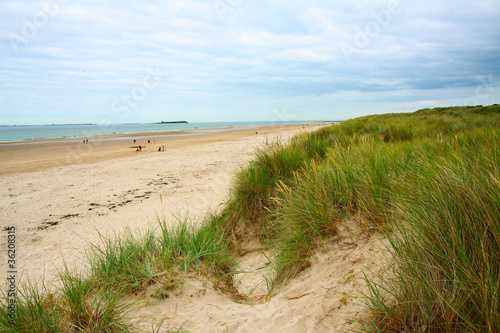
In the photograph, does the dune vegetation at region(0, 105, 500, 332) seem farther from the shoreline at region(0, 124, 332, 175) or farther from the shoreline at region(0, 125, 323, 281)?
the shoreline at region(0, 124, 332, 175)

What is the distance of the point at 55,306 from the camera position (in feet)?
6.66

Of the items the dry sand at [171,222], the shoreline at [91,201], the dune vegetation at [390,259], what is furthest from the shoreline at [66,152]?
the dune vegetation at [390,259]

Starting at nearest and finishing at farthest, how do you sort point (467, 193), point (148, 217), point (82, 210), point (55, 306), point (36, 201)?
point (467, 193) < point (55, 306) < point (148, 217) < point (82, 210) < point (36, 201)

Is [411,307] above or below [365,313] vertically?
above

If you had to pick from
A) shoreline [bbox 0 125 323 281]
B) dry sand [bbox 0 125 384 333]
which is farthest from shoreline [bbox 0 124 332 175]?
shoreline [bbox 0 125 323 281]

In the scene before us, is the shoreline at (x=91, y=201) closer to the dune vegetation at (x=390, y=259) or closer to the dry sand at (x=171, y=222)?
the dry sand at (x=171, y=222)

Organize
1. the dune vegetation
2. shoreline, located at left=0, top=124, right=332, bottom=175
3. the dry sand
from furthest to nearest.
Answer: shoreline, located at left=0, top=124, right=332, bottom=175, the dry sand, the dune vegetation

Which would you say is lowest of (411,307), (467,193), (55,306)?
(55,306)

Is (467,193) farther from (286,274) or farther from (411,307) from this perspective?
(286,274)

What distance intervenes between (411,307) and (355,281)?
2.22ft

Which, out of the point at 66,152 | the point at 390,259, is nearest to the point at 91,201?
the point at 390,259

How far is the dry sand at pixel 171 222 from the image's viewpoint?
2189 mm

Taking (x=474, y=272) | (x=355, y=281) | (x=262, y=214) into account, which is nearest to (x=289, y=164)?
(x=262, y=214)

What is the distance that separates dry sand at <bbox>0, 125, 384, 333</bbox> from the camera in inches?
86.2
